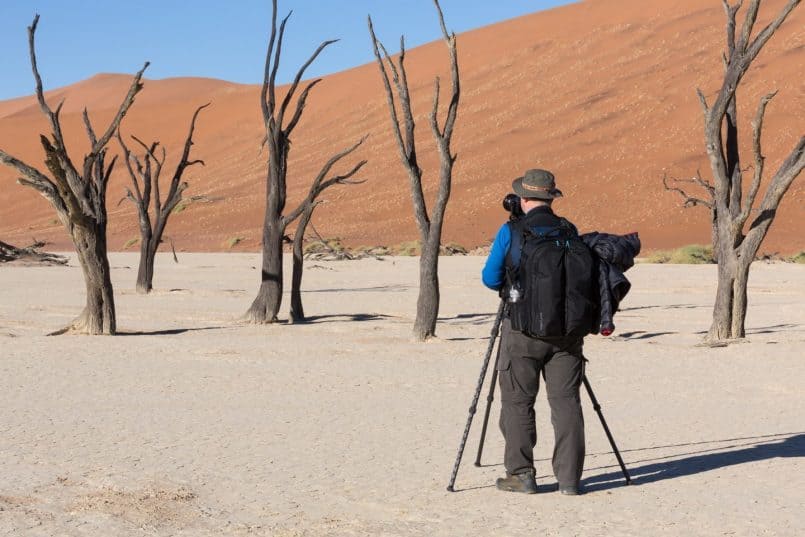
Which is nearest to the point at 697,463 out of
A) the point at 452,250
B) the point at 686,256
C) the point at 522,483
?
the point at 522,483

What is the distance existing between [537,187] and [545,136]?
55.1 m

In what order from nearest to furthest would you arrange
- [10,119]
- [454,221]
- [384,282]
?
[384,282] < [454,221] < [10,119]

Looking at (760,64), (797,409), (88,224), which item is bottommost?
(797,409)

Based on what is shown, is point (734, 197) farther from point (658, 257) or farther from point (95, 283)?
point (658, 257)

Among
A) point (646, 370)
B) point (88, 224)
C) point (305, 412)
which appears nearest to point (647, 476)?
point (305, 412)

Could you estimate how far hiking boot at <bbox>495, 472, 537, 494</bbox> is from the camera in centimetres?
666

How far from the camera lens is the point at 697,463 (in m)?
7.71

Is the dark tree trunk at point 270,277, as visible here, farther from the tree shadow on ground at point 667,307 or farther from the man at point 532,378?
the man at point 532,378

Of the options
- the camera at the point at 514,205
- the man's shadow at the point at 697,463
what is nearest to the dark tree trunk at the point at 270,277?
the man's shadow at the point at 697,463

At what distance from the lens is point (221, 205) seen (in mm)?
63281

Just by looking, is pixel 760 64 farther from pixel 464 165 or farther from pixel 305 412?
pixel 305 412

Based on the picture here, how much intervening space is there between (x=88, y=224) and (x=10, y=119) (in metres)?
97.9

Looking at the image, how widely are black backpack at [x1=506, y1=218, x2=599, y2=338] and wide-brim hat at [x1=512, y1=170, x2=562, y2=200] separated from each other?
0.25m

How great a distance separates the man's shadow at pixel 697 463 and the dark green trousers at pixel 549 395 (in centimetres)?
41
